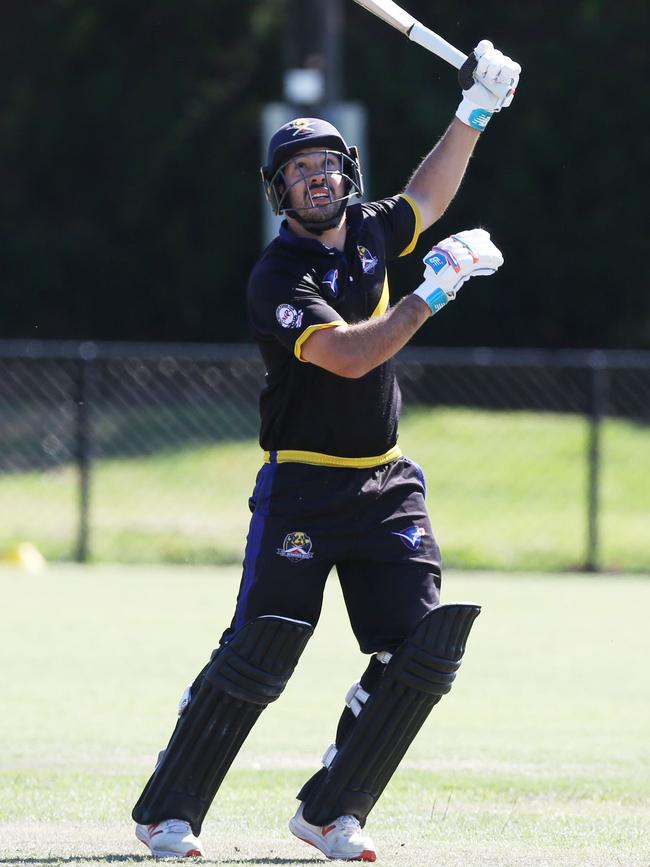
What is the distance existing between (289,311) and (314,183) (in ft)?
1.43

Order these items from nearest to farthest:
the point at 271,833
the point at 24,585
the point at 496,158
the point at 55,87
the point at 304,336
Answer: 1. the point at 304,336
2. the point at 271,833
3. the point at 24,585
4. the point at 496,158
5. the point at 55,87

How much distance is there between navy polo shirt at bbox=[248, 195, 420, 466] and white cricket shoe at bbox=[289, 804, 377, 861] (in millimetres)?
1038

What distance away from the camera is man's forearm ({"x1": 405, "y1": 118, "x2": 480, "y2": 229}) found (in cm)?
529

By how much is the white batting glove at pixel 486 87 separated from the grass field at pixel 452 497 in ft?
24.0

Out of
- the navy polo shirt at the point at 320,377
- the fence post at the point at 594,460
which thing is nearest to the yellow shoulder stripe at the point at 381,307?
the navy polo shirt at the point at 320,377

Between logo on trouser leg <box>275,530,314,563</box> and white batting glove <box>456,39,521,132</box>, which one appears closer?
logo on trouser leg <box>275,530,314,563</box>

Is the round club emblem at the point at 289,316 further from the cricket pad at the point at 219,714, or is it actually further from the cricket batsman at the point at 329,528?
the cricket pad at the point at 219,714

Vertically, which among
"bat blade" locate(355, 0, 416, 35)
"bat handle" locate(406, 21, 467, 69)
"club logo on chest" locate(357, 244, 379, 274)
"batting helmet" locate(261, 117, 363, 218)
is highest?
"bat blade" locate(355, 0, 416, 35)

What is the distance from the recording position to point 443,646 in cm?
465

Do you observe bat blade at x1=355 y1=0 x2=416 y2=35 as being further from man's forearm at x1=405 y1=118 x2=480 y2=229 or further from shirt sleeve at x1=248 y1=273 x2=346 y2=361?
shirt sleeve at x1=248 y1=273 x2=346 y2=361

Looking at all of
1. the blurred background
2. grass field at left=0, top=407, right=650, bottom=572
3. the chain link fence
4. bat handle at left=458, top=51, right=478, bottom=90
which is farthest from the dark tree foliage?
bat handle at left=458, top=51, right=478, bottom=90

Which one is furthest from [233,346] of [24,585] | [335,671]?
[335,671]

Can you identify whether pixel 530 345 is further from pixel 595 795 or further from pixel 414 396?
pixel 595 795

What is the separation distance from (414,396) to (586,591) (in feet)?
19.6
